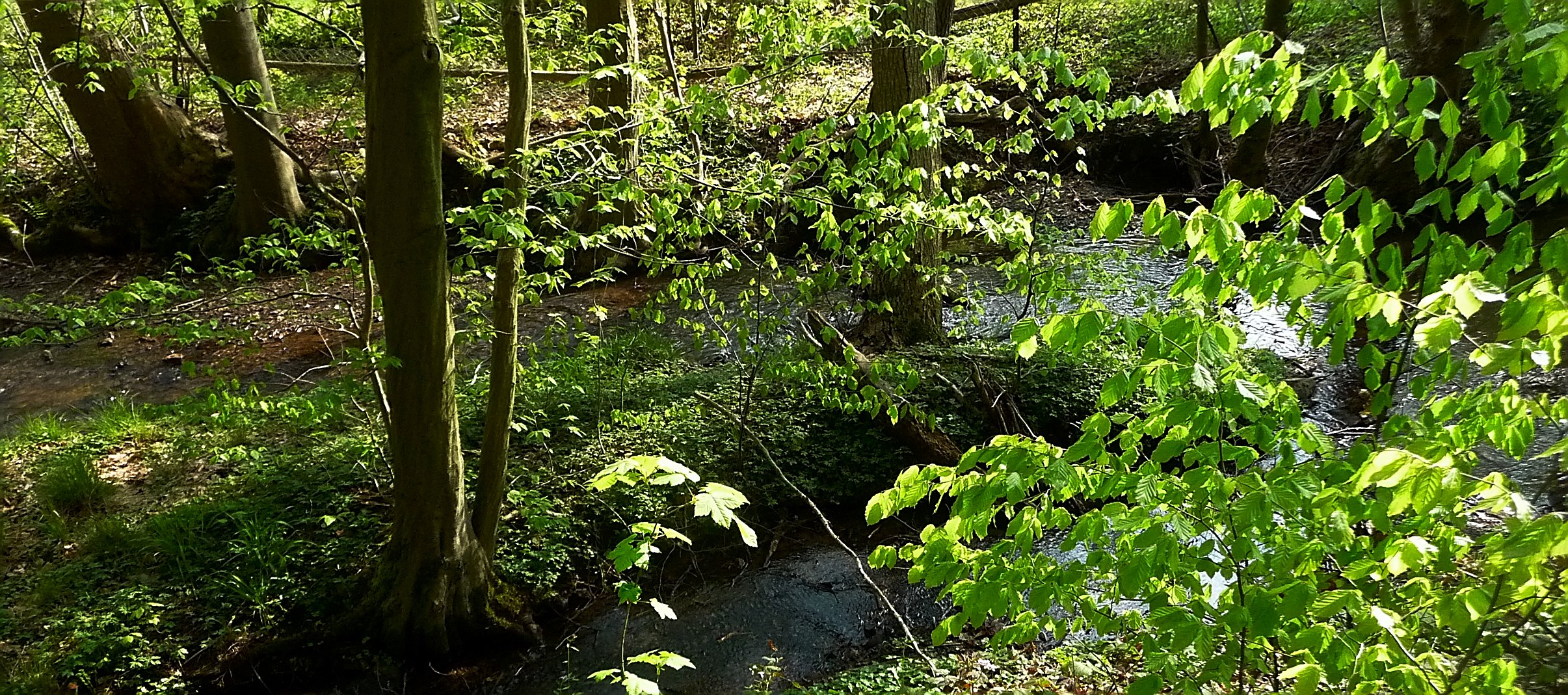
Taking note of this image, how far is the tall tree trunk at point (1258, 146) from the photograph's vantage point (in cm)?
1029

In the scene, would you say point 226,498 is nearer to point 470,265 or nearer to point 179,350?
point 470,265

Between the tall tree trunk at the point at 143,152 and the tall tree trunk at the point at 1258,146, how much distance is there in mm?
14584

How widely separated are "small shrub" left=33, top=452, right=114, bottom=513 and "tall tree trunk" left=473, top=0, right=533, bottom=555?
2.88 metres

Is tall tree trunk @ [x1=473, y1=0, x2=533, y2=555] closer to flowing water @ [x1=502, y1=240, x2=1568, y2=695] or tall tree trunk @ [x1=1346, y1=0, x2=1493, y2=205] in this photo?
flowing water @ [x1=502, y1=240, x2=1568, y2=695]

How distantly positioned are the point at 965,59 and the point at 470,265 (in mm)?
2750

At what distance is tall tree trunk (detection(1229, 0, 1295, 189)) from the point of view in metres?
10.3

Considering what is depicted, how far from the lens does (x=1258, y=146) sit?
10859mm

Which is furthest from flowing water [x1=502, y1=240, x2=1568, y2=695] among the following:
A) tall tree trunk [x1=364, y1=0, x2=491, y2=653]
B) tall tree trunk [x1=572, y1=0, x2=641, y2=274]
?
tall tree trunk [x1=572, y1=0, x2=641, y2=274]

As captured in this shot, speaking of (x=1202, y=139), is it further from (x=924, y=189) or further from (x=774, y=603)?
(x=774, y=603)

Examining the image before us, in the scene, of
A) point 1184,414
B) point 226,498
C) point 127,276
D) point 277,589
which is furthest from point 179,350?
point 1184,414

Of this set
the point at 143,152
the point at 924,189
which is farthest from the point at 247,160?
the point at 924,189

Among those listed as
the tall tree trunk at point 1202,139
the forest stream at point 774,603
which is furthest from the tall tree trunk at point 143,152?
the tall tree trunk at point 1202,139

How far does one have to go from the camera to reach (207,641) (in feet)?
14.8

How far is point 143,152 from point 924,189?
39.3 ft
